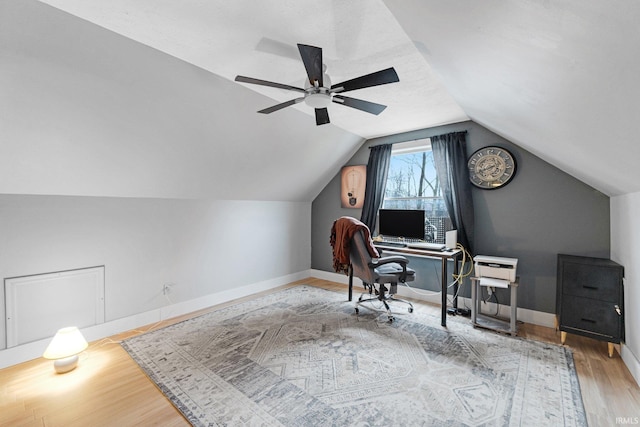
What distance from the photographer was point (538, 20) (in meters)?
0.95

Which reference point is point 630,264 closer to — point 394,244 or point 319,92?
point 394,244

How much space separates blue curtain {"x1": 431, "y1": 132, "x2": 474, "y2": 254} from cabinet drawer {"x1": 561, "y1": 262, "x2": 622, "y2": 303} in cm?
99

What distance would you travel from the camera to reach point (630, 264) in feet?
7.34

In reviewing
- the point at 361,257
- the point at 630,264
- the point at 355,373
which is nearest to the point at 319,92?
the point at 361,257

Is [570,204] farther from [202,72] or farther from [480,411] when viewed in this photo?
[202,72]

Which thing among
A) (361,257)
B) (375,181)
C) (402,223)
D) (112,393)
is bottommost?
(112,393)

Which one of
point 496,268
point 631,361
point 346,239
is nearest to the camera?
point 631,361

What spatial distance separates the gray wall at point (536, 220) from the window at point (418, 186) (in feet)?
1.44

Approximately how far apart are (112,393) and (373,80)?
2.92 meters

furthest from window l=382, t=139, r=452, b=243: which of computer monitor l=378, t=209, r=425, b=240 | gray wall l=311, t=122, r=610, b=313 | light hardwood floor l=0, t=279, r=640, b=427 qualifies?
light hardwood floor l=0, t=279, r=640, b=427

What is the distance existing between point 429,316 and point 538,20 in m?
3.16

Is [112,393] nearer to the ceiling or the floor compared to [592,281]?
nearer to the floor

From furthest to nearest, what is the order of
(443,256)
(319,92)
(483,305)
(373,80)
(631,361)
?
(483,305) → (443,256) → (631,361) → (319,92) → (373,80)

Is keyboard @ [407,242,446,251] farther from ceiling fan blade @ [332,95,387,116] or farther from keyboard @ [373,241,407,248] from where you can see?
ceiling fan blade @ [332,95,387,116]
